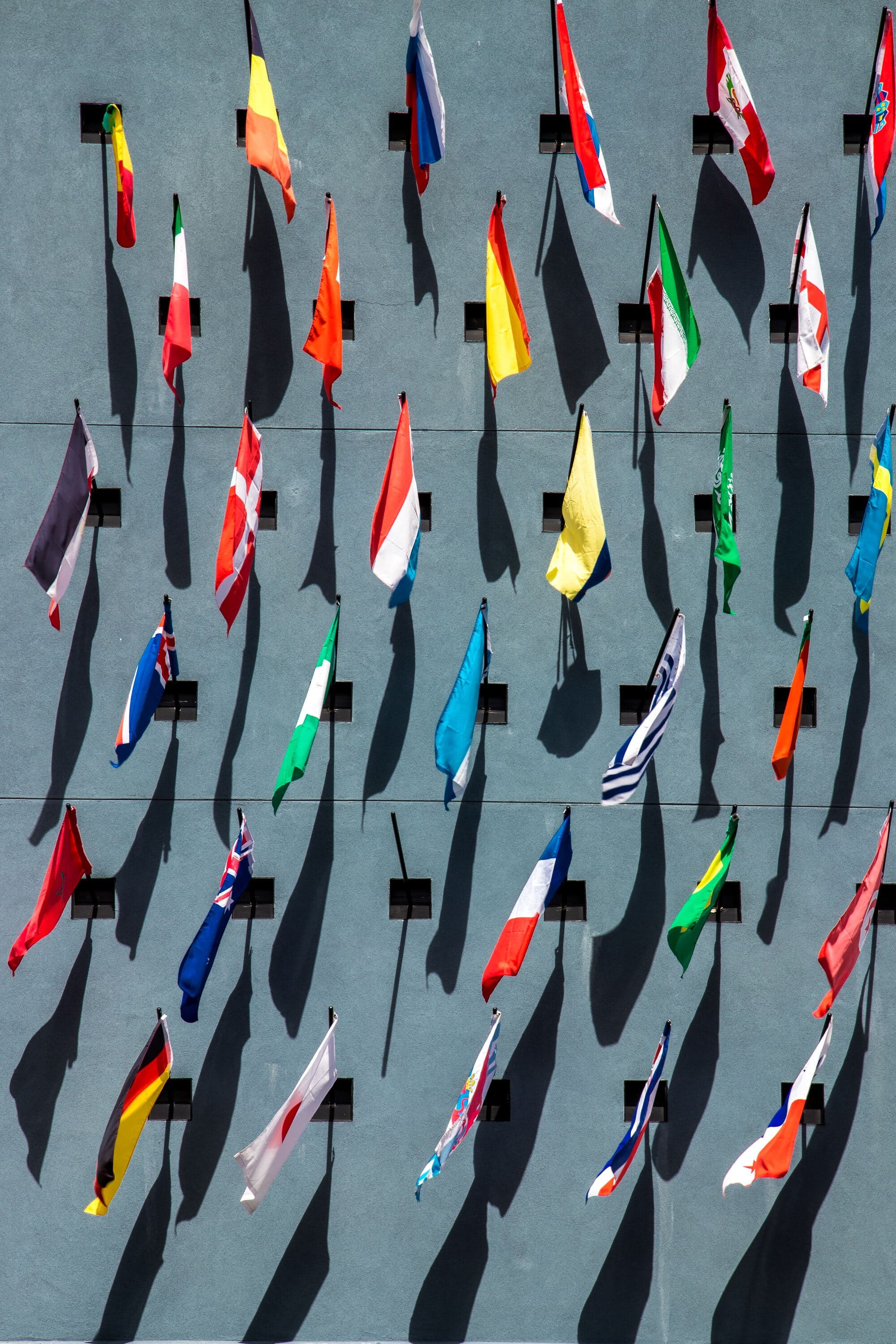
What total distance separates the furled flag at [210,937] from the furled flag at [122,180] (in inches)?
272

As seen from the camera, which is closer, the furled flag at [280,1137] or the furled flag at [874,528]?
the furled flag at [280,1137]

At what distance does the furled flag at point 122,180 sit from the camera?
1644 centimetres

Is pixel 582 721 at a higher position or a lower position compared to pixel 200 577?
lower

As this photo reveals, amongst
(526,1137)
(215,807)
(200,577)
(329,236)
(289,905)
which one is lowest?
(526,1137)

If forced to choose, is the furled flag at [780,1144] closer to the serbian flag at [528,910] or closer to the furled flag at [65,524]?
the serbian flag at [528,910]

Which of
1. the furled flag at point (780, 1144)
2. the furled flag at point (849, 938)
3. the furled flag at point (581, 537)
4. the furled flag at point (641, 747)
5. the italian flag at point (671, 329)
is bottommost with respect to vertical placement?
the furled flag at point (780, 1144)

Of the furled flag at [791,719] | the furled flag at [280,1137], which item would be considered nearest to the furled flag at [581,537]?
the furled flag at [791,719]

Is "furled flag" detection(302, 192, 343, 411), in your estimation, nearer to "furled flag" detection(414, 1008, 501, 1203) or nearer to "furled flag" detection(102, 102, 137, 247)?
"furled flag" detection(102, 102, 137, 247)

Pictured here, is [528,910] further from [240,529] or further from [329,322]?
[329,322]

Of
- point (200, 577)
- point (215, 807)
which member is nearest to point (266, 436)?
point (200, 577)

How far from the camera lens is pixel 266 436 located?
56.1 ft

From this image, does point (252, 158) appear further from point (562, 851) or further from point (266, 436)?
point (562, 851)

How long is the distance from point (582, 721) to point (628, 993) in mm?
3128

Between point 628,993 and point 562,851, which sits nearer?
point 562,851
